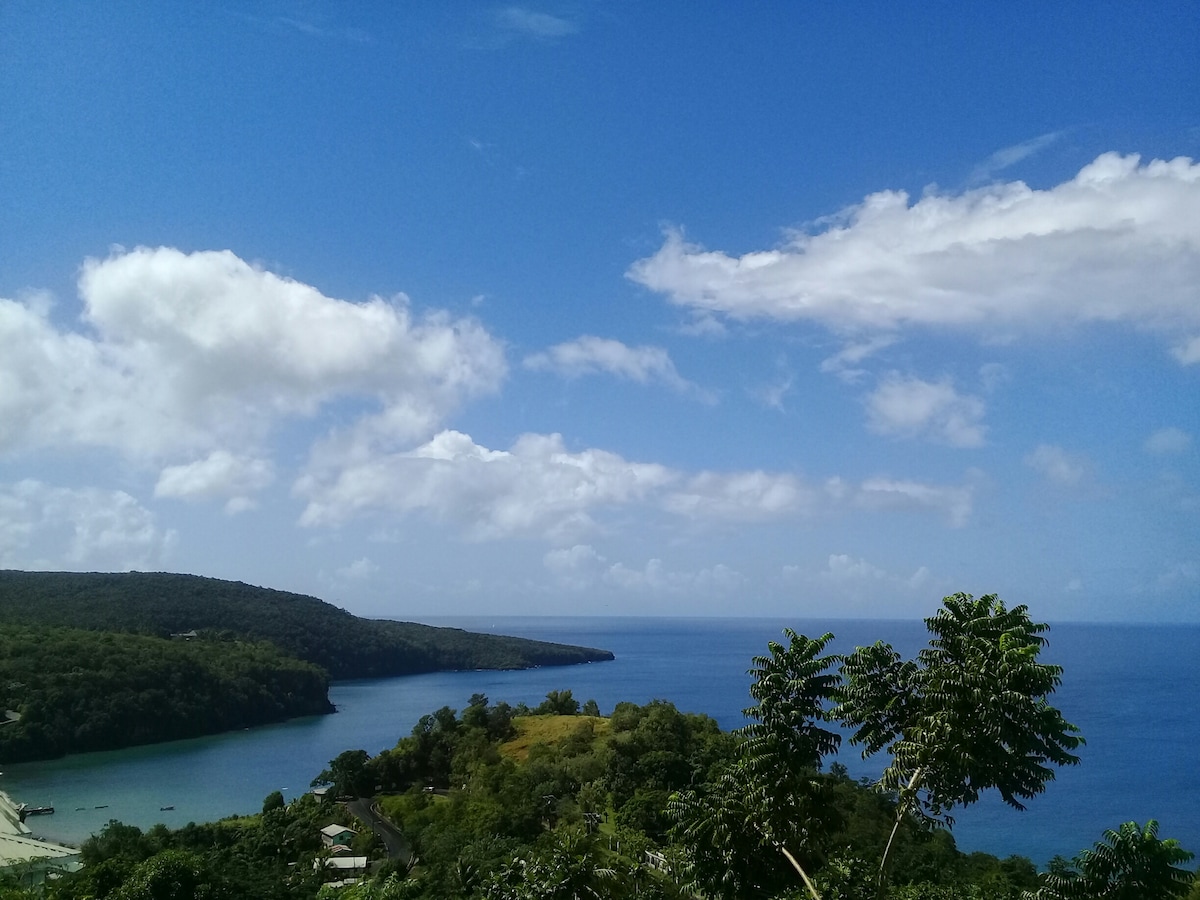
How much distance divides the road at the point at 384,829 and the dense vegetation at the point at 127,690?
3584 centimetres

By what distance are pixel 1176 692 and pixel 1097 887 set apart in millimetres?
98914

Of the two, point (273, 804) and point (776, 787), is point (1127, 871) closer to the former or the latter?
point (776, 787)

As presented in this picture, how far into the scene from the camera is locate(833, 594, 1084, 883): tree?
8953mm

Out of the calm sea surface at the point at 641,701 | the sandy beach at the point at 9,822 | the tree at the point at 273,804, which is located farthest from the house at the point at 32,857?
the calm sea surface at the point at 641,701

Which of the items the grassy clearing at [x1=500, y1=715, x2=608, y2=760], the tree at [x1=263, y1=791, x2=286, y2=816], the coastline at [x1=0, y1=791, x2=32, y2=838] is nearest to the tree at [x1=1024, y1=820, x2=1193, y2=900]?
the grassy clearing at [x1=500, y1=715, x2=608, y2=760]

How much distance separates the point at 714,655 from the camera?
156 metres

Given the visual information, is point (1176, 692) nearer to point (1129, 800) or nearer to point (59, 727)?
point (1129, 800)

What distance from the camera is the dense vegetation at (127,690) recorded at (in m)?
60.7

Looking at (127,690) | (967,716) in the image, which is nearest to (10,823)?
(127,690)

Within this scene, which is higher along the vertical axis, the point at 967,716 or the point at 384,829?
the point at 967,716

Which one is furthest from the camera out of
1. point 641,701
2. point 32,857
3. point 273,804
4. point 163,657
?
point 641,701

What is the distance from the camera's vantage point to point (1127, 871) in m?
8.29

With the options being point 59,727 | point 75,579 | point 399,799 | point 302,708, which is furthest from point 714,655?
point 399,799

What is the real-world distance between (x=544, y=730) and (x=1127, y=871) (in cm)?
4049
